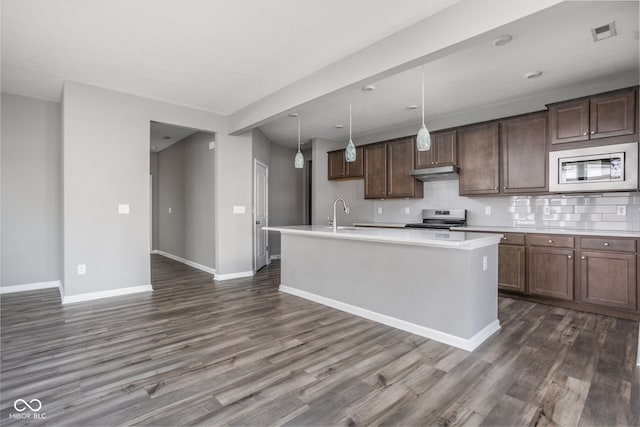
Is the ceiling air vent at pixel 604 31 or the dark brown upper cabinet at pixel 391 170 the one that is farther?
the dark brown upper cabinet at pixel 391 170

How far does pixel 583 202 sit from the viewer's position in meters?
3.93

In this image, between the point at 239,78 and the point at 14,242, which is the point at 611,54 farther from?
the point at 14,242

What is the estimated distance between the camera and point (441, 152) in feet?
16.2

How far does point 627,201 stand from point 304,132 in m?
4.70

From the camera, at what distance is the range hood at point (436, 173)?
4.71 metres

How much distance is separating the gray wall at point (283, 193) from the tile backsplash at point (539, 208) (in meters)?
2.69

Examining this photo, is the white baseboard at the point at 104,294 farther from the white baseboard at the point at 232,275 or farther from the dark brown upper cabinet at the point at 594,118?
the dark brown upper cabinet at the point at 594,118

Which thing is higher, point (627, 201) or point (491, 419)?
point (627, 201)

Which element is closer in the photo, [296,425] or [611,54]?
[296,425]

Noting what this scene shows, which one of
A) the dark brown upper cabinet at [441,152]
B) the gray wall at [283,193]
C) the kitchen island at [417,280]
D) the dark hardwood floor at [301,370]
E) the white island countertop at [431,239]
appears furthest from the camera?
the gray wall at [283,193]

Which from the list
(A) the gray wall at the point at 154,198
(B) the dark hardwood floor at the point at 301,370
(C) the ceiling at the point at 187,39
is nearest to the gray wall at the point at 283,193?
(A) the gray wall at the point at 154,198

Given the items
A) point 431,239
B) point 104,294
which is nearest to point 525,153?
point 431,239

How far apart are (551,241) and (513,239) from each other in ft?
1.27

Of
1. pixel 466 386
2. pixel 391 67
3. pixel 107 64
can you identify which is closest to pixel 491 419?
pixel 466 386
